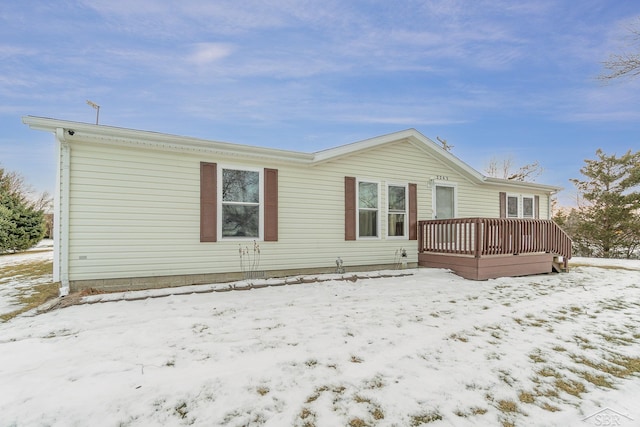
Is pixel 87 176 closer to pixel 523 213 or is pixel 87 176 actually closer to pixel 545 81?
pixel 523 213

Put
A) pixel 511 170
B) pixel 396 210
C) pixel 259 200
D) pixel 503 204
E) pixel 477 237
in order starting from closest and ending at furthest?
pixel 259 200 → pixel 477 237 → pixel 396 210 → pixel 503 204 → pixel 511 170

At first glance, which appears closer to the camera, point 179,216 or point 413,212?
point 179,216

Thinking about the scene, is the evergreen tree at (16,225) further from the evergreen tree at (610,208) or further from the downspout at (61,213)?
the evergreen tree at (610,208)

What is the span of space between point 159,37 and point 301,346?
10.5m

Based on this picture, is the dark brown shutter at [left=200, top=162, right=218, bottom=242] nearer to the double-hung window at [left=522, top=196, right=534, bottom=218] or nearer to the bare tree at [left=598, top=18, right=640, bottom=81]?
the bare tree at [left=598, top=18, right=640, bottom=81]

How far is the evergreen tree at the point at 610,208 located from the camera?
1366cm

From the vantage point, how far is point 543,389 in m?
2.32

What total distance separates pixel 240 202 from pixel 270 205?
65 centimetres

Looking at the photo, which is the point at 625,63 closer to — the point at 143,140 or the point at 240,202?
the point at 240,202

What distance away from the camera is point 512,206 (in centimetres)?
1041

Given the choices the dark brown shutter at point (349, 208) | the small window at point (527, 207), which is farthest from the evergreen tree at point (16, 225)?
the small window at point (527, 207)

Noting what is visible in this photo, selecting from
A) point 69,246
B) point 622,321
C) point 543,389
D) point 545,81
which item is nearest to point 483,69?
point 545,81

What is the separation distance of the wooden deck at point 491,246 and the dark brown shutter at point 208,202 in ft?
18.1

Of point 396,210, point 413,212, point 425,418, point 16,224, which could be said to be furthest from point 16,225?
point 425,418
